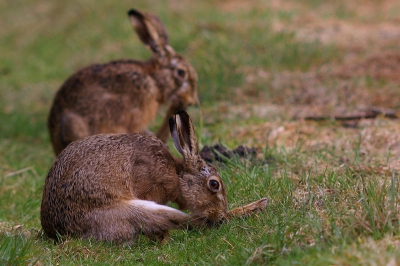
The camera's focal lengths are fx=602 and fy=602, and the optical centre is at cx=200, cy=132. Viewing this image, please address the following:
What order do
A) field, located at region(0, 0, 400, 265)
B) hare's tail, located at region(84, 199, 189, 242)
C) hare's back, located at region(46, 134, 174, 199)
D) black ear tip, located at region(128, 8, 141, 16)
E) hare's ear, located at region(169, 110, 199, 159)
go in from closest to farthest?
Result: 1. field, located at region(0, 0, 400, 265)
2. hare's tail, located at region(84, 199, 189, 242)
3. hare's back, located at region(46, 134, 174, 199)
4. hare's ear, located at region(169, 110, 199, 159)
5. black ear tip, located at region(128, 8, 141, 16)

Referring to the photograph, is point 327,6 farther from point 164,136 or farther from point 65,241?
point 65,241

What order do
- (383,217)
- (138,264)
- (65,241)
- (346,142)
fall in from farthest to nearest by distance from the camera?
(346,142), (65,241), (138,264), (383,217)

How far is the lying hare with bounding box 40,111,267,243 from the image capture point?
16.5 ft

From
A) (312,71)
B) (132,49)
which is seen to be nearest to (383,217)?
(312,71)

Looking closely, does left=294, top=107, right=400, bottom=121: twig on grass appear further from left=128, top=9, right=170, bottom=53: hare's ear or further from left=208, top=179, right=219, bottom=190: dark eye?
left=208, top=179, right=219, bottom=190: dark eye

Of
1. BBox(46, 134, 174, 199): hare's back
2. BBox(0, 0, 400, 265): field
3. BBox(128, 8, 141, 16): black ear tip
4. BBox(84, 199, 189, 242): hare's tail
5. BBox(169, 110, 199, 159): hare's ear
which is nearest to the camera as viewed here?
BBox(0, 0, 400, 265): field

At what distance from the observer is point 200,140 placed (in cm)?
770

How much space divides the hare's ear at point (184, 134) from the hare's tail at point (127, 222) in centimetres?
66

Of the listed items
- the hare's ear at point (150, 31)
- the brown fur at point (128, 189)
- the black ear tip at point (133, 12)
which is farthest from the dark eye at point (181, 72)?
the brown fur at point (128, 189)

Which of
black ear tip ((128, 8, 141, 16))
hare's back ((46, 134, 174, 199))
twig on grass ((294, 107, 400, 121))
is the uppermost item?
black ear tip ((128, 8, 141, 16))

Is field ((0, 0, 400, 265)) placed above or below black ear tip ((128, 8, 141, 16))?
below

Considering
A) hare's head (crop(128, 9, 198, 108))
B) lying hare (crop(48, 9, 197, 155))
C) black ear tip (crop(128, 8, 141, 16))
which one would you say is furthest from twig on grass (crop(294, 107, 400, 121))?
black ear tip (crop(128, 8, 141, 16))

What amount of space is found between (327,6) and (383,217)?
10957 mm

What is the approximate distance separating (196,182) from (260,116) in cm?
365
